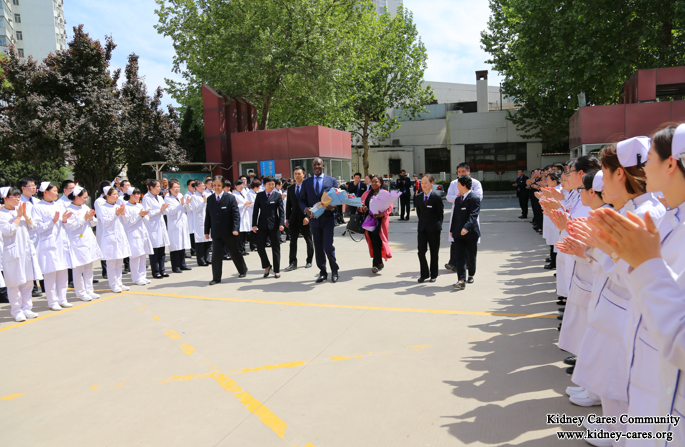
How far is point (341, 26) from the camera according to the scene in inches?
1011

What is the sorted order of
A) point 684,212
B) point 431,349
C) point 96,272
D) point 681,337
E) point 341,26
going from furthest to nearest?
point 341,26
point 96,272
point 431,349
point 684,212
point 681,337

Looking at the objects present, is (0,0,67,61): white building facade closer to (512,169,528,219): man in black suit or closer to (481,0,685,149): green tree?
(481,0,685,149): green tree

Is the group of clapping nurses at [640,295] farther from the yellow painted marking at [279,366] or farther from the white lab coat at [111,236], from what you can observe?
the white lab coat at [111,236]

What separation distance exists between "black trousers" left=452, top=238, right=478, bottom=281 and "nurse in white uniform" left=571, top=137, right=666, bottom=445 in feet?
15.0

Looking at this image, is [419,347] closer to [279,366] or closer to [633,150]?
[279,366]

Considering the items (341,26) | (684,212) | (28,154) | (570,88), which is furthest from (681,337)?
(341,26)

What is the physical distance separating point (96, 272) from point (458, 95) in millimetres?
45651

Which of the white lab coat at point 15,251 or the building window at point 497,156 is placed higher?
the building window at point 497,156

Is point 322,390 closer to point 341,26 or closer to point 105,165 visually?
point 105,165

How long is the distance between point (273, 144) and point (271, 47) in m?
4.86

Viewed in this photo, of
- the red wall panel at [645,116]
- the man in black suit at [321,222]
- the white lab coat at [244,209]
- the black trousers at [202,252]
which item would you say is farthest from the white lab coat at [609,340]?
the red wall panel at [645,116]

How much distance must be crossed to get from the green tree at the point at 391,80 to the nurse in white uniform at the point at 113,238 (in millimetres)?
26352

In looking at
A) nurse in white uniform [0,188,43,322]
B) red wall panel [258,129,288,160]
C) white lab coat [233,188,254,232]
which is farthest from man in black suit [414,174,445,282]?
red wall panel [258,129,288,160]

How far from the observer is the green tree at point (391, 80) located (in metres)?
34.9
